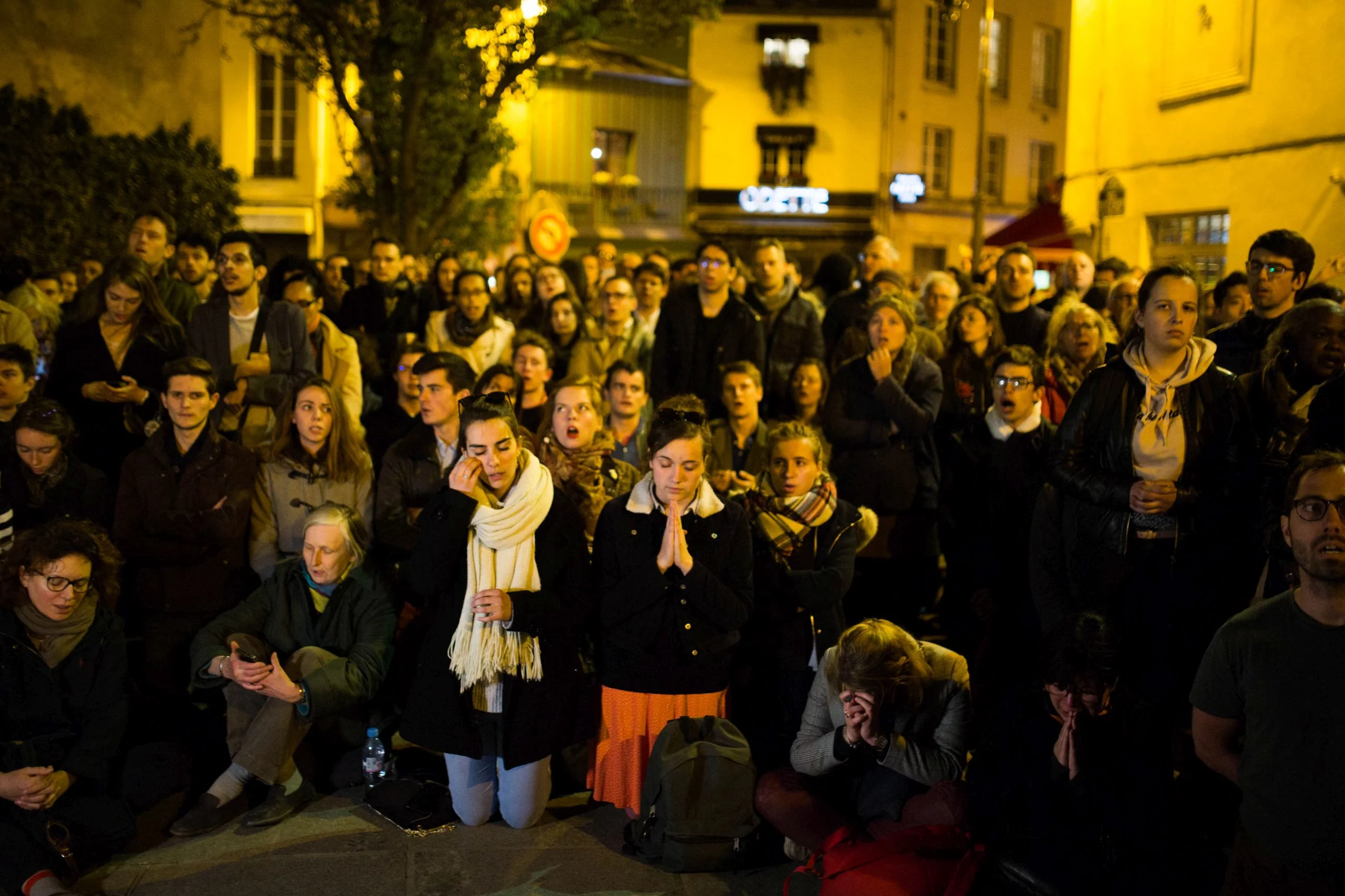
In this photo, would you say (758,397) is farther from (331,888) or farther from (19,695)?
(19,695)

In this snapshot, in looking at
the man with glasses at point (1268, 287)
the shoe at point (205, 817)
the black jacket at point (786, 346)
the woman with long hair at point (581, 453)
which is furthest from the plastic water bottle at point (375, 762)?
the man with glasses at point (1268, 287)

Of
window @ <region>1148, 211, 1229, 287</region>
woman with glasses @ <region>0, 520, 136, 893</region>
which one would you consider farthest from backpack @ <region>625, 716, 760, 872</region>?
window @ <region>1148, 211, 1229, 287</region>

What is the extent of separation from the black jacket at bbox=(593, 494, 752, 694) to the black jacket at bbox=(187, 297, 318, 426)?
2614 mm

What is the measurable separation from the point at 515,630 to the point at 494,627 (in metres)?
0.09

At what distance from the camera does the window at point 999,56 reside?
33.3 m

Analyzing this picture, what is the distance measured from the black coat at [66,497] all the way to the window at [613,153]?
86.9 ft

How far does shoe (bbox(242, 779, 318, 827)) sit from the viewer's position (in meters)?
4.66

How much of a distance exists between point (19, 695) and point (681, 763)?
2.47 m

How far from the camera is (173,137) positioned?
1719 cm

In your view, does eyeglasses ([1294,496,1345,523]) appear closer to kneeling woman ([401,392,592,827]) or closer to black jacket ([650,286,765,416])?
kneeling woman ([401,392,592,827])

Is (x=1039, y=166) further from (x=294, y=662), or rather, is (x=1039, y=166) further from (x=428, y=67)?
(x=294, y=662)

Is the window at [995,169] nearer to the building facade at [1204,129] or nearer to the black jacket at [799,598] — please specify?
the building facade at [1204,129]

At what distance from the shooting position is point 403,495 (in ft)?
18.7

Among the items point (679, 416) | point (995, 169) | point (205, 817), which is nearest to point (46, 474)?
point (205, 817)
